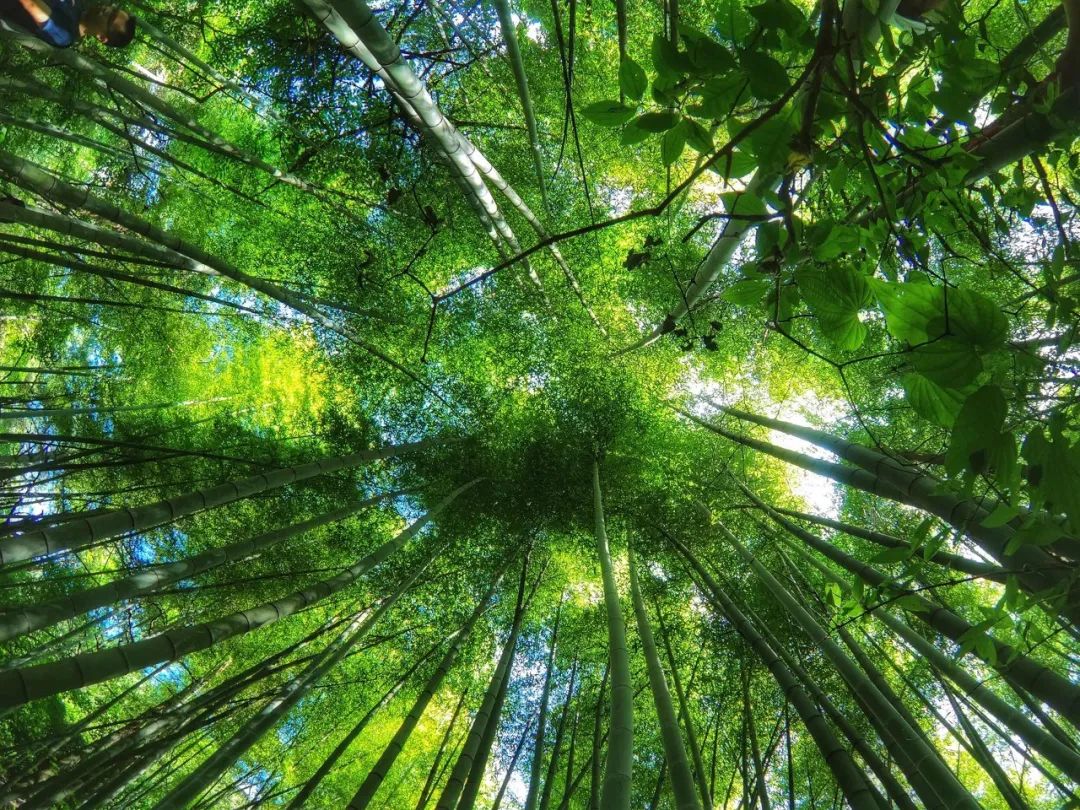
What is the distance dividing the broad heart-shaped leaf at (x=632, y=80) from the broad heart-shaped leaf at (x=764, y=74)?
12 cm

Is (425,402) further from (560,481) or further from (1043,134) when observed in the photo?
(1043,134)

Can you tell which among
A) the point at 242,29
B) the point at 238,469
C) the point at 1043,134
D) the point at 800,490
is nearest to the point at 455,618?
the point at 238,469

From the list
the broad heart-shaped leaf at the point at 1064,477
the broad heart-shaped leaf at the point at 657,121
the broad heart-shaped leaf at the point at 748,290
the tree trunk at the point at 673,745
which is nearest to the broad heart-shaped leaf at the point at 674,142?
the broad heart-shaped leaf at the point at 657,121

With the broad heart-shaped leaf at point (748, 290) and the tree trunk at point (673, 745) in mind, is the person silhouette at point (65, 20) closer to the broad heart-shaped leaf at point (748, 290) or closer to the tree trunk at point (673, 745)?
the broad heart-shaped leaf at point (748, 290)

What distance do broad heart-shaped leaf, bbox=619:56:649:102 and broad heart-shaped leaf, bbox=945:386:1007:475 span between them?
46 centimetres

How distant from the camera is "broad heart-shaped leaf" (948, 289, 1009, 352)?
1.75 ft

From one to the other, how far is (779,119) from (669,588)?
5.31 meters

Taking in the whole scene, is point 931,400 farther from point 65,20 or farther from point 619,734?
point 65,20

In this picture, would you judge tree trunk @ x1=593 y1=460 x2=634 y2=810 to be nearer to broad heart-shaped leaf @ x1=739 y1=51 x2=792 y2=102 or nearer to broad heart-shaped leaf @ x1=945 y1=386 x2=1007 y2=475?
broad heart-shaped leaf @ x1=945 y1=386 x2=1007 y2=475

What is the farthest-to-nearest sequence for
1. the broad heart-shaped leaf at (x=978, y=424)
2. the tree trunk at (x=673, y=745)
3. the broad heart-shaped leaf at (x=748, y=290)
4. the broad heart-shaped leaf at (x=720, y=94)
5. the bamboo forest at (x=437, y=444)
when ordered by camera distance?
the bamboo forest at (x=437, y=444) < the tree trunk at (x=673, y=745) < the broad heart-shaped leaf at (x=748, y=290) < the broad heart-shaped leaf at (x=720, y=94) < the broad heart-shaped leaf at (x=978, y=424)

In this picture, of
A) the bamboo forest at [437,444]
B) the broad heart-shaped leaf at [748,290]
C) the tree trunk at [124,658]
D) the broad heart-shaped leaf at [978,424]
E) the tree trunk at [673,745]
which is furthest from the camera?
the bamboo forest at [437,444]

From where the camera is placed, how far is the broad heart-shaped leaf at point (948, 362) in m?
0.54

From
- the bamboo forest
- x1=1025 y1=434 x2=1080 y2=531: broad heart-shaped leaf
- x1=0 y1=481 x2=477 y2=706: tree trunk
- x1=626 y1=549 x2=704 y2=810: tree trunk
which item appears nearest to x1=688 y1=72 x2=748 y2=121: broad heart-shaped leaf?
x1=1025 y1=434 x2=1080 y2=531: broad heart-shaped leaf

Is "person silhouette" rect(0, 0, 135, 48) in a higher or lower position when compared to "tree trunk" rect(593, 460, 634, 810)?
higher
